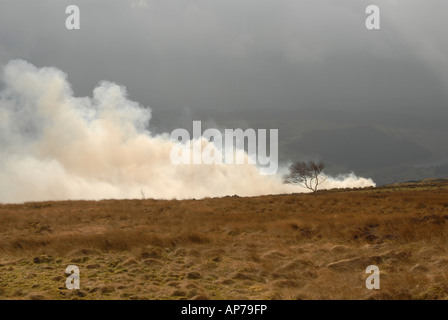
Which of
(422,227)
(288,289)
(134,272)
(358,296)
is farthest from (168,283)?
(422,227)

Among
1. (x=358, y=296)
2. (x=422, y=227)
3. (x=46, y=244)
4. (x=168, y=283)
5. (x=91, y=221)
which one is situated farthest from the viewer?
(x=91, y=221)

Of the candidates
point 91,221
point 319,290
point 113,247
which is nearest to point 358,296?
point 319,290

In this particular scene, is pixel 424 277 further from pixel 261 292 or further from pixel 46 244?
pixel 46 244

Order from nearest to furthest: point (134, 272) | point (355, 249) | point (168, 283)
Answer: point (168, 283)
point (134, 272)
point (355, 249)

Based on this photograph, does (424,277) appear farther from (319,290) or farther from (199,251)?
(199,251)

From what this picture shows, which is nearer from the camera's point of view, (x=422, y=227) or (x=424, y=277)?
(x=424, y=277)

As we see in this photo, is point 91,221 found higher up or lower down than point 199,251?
higher up

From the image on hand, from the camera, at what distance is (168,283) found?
32.9ft

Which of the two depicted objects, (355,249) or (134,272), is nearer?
(134,272)

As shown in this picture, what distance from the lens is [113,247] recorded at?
47.6 ft

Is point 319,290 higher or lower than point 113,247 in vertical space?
lower

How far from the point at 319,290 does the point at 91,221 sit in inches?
758
